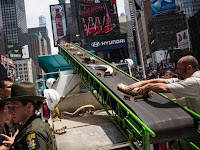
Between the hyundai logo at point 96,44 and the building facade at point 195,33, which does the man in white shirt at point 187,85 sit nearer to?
the hyundai logo at point 96,44

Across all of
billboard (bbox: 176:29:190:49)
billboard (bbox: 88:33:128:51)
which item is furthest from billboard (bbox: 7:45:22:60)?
billboard (bbox: 176:29:190:49)

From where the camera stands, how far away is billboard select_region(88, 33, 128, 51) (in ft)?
135

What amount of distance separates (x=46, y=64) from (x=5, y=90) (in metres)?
10.6

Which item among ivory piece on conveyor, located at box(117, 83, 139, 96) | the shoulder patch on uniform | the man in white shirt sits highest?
the man in white shirt

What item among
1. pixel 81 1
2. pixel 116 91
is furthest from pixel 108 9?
pixel 116 91

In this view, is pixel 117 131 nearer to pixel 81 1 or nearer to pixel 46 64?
pixel 46 64

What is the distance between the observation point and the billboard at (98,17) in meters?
44.2

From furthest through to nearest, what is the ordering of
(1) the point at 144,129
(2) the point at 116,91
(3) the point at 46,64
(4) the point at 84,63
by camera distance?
(3) the point at 46,64
(4) the point at 84,63
(2) the point at 116,91
(1) the point at 144,129

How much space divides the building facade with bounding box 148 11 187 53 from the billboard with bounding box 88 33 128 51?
77.8m

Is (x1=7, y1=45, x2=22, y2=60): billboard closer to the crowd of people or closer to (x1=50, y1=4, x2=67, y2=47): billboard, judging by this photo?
(x1=50, y1=4, x2=67, y2=47): billboard

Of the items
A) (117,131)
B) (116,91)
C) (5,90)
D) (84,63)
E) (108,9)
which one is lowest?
(117,131)

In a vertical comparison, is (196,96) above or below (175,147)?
above

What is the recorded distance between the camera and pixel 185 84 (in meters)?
3.76

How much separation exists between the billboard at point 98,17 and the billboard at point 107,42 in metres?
3.33
